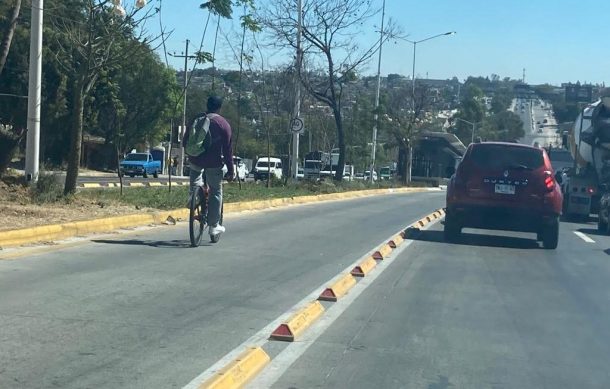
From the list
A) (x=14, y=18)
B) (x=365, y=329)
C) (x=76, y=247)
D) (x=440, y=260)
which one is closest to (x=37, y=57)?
(x=14, y=18)

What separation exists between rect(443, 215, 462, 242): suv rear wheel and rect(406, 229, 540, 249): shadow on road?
10 centimetres

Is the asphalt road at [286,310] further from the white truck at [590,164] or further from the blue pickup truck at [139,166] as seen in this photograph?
the blue pickup truck at [139,166]

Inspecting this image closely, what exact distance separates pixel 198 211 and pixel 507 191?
6.12 metres

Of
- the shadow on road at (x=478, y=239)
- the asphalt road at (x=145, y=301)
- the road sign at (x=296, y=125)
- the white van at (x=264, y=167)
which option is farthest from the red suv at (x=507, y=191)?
the white van at (x=264, y=167)

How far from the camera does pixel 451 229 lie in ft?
54.3

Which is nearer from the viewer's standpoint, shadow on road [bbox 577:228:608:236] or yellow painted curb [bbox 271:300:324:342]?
yellow painted curb [bbox 271:300:324:342]

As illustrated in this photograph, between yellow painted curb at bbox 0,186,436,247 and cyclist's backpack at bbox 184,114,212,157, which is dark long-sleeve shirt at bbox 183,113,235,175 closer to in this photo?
cyclist's backpack at bbox 184,114,212,157

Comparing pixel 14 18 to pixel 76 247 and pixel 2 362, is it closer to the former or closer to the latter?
pixel 76 247

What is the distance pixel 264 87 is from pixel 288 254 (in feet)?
69.4

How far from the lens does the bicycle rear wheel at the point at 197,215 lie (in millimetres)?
12000

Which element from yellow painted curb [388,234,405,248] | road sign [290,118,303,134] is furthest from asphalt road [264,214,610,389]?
road sign [290,118,303,134]

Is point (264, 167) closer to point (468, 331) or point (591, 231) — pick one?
point (591, 231)

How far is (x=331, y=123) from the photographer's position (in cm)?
5619

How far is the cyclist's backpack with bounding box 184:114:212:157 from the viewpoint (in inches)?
465
